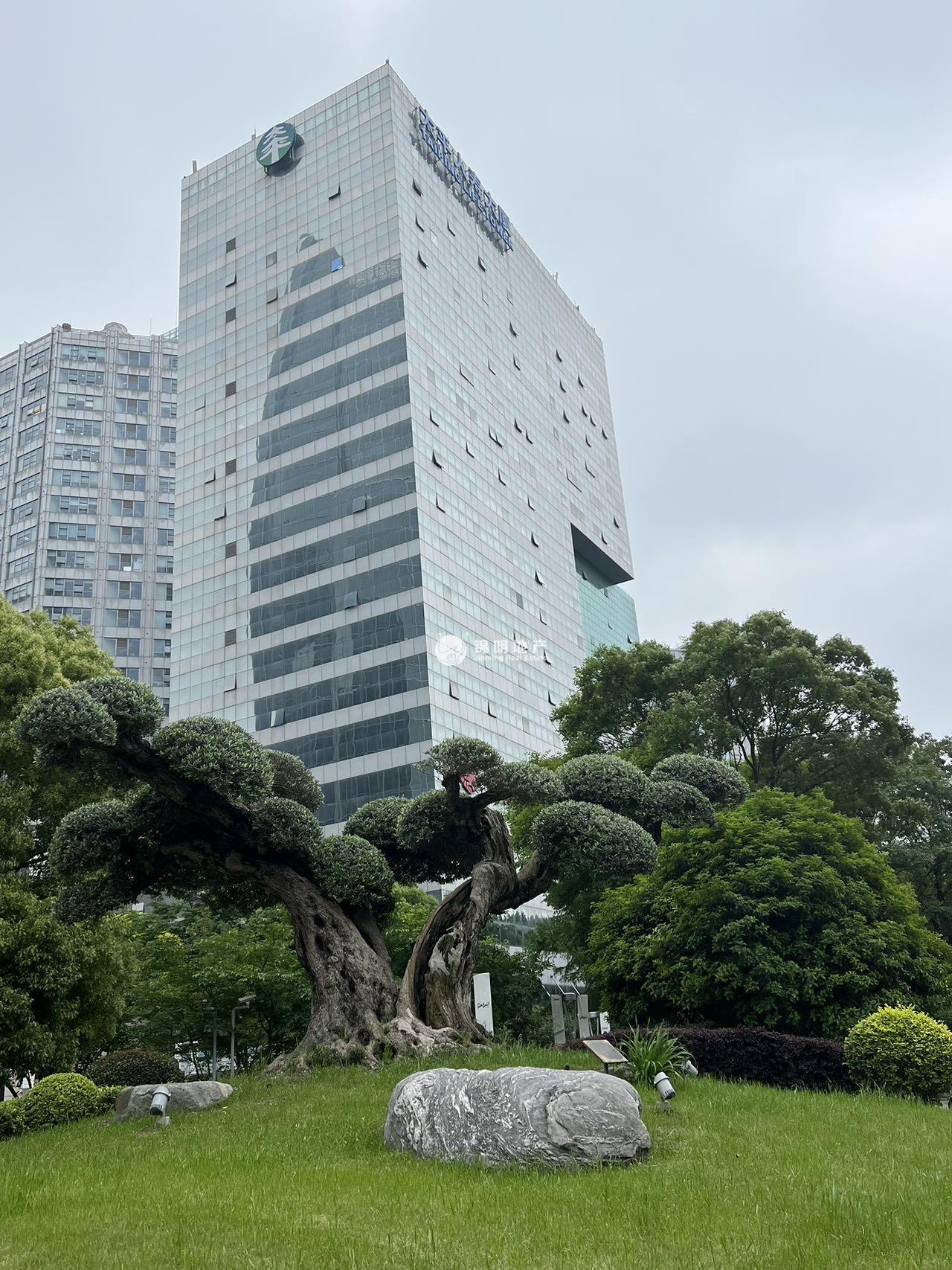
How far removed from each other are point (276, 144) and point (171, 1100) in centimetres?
7344

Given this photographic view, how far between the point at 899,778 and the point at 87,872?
2435 cm

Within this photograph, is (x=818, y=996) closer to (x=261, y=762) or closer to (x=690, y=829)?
(x=690, y=829)

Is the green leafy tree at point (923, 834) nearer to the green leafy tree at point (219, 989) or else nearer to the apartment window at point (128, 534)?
the green leafy tree at point (219, 989)

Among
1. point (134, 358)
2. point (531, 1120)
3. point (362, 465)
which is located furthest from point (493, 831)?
point (134, 358)

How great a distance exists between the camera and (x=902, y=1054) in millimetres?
14758

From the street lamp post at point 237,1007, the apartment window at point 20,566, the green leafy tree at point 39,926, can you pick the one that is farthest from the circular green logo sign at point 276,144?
the street lamp post at point 237,1007

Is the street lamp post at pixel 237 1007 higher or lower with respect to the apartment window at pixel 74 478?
lower

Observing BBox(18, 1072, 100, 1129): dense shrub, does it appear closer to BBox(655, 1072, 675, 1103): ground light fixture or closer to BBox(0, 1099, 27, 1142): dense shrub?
BBox(0, 1099, 27, 1142): dense shrub

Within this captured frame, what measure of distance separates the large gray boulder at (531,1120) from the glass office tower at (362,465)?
138 ft

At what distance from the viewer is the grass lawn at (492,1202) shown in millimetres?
6828

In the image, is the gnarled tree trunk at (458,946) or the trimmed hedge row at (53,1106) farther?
the gnarled tree trunk at (458,946)

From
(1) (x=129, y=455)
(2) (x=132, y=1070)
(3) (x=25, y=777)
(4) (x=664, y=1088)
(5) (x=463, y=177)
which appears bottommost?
(4) (x=664, y=1088)

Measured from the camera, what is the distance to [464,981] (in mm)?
19656

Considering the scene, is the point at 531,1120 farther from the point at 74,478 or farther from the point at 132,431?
the point at 132,431
